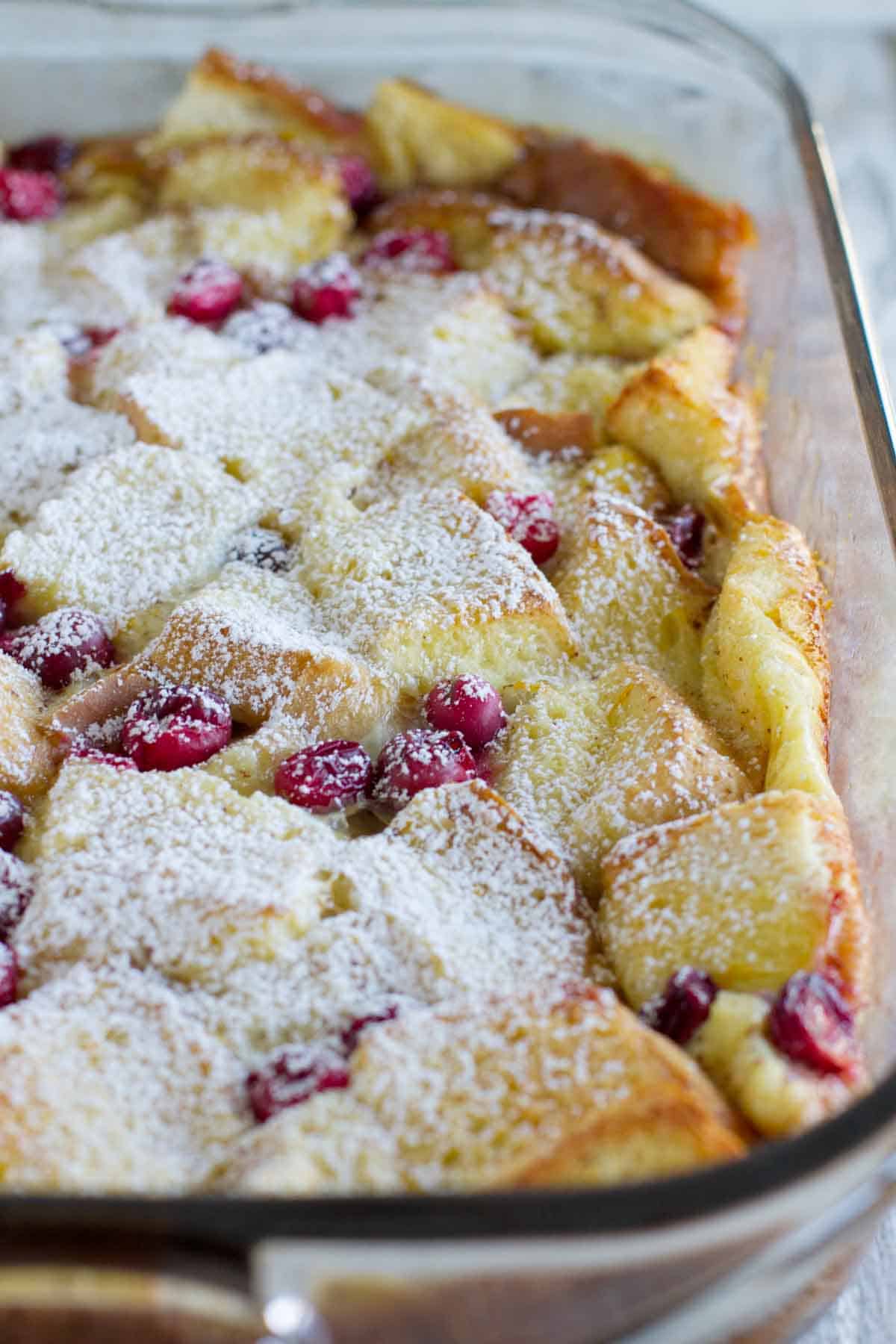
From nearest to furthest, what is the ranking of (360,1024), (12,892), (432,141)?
(360,1024) → (12,892) → (432,141)

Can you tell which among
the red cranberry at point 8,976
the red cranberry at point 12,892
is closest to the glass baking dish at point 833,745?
the red cranberry at point 8,976

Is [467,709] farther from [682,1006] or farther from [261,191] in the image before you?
[261,191]

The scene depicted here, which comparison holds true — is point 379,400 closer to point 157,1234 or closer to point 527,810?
point 527,810

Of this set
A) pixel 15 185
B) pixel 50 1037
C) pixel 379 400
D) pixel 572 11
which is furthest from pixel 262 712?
pixel 572 11

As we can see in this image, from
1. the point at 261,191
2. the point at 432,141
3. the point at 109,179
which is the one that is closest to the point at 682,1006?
the point at 261,191

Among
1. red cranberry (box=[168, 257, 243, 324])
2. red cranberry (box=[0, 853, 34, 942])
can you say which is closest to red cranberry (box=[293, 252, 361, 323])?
red cranberry (box=[168, 257, 243, 324])

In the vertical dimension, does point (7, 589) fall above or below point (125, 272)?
below

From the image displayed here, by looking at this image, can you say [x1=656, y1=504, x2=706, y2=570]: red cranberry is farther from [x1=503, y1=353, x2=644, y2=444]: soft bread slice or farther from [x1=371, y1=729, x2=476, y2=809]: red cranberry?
[x1=371, y1=729, x2=476, y2=809]: red cranberry
